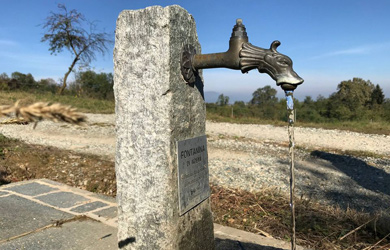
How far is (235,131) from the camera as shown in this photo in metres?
10.5

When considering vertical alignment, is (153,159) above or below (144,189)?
above

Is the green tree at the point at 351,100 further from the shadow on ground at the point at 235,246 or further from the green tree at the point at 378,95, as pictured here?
the shadow on ground at the point at 235,246

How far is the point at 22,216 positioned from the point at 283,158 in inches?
197

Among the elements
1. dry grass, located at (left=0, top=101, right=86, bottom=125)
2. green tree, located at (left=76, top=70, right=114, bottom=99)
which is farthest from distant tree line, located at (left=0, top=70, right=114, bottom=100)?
dry grass, located at (left=0, top=101, right=86, bottom=125)

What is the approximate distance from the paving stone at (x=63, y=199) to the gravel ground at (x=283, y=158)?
199 cm

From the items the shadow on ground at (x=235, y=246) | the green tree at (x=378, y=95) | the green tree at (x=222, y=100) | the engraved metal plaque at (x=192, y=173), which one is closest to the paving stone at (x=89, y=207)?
the shadow on ground at (x=235, y=246)

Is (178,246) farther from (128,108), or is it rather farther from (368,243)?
(368,243)

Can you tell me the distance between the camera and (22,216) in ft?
10.7

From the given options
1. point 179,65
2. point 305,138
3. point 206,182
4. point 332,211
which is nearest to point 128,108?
point 179,65

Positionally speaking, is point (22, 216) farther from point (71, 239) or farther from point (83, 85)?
point (83, 85)

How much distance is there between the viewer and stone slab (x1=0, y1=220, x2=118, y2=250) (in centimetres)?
269

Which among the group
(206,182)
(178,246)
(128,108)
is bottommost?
(178,246)

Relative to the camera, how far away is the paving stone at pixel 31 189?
404 centimetres

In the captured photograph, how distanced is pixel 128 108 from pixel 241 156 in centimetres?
513
